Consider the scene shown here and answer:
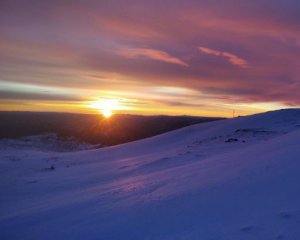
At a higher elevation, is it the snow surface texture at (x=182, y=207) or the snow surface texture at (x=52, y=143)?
the snow surface texture at (x=182, y=207)

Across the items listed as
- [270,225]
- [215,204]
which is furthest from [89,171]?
[270,225]

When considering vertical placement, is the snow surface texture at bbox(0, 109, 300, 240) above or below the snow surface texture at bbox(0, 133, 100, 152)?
above

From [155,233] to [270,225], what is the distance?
1.21 metres

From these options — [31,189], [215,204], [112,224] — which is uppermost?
[215,204]

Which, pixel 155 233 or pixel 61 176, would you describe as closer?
pixel 155 233

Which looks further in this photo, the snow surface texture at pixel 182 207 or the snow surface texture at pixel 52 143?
the snow surface texture at pixel 52 143

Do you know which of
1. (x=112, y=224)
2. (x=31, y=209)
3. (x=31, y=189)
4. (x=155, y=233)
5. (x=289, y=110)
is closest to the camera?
(x=155, y=233)

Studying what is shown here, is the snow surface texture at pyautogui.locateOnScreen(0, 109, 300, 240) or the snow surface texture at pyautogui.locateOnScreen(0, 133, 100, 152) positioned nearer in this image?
the snow surface texture at pyautogui.locateOnScreen(0, 109, 300, 240)

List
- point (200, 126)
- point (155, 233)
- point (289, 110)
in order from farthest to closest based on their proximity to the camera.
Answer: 1. point (200, 126)
2. point (289, 110)
3. point (155, 233)

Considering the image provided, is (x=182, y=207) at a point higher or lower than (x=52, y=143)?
higher

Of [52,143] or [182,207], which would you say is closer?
[182,207]

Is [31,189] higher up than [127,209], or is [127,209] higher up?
[127,209]

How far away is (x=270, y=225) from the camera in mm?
3594

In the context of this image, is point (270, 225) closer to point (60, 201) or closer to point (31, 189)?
point (60, 201)
